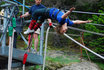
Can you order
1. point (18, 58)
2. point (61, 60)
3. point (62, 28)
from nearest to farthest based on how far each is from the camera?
1. point (62, 28)
2. point (18, 58)
3. point (61, 60)

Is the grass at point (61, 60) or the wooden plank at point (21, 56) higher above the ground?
the wooden plank at point (21, 56)

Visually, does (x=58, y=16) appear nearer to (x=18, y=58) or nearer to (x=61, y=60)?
(x=18, y=58)

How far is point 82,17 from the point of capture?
27.7 ft

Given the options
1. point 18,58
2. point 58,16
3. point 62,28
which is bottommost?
point 18,58

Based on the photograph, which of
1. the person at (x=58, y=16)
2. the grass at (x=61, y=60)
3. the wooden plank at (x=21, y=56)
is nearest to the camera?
the person at (x=58, y=16)

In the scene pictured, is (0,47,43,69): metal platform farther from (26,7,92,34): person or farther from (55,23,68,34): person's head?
(55,23,68,34): person's head

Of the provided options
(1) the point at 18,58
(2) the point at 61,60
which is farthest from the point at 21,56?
(2) the point at 61,60

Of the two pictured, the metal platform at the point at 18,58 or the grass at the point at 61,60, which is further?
the grass at the point at 61,60

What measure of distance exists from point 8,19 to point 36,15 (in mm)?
799

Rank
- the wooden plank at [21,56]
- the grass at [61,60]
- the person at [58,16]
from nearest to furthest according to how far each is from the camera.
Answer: the person at [58,16] < the wooden plank at [21,56] < the grass at [61,60]

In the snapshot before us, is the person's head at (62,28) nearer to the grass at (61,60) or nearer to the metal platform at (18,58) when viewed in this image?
the metal platform at (18,58)

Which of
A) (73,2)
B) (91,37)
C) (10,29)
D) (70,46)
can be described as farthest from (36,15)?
(73,2)

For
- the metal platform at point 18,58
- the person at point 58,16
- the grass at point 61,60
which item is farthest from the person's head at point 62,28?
the grass at point 61,60

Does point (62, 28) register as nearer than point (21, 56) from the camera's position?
Yes
